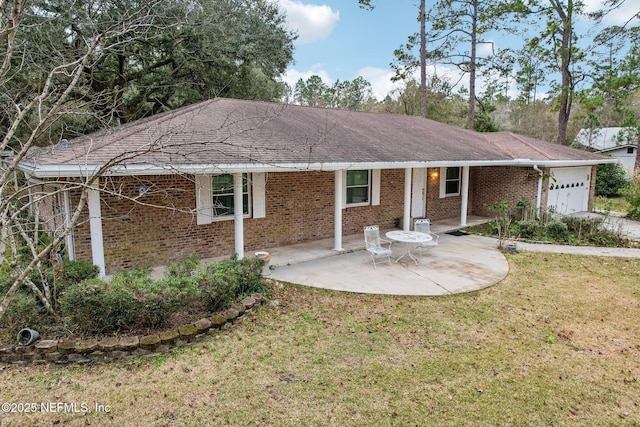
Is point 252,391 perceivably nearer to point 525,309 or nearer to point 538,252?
point 525,309

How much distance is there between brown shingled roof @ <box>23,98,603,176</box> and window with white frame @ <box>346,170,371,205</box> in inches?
40.6

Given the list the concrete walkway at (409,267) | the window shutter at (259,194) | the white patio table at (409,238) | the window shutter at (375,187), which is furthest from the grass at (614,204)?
the window shutter at (259,194)

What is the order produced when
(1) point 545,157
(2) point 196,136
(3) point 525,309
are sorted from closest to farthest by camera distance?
(3) point 525,309, (2) point 196,136, (1) point 545,157

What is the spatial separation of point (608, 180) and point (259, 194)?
938 inches

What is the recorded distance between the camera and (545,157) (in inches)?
573

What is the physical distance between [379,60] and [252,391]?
1107 inches

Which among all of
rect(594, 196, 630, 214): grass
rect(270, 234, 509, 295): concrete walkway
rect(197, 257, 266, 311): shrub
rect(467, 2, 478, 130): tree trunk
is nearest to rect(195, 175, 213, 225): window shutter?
rect(270, 234, 509, 295): concrete walkway

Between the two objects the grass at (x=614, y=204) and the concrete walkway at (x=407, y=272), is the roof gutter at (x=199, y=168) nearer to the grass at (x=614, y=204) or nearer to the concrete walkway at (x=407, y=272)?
the concrete walkway at (x=407, y=272)

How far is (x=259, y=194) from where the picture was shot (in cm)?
1012

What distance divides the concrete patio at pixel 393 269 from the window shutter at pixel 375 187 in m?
1.67

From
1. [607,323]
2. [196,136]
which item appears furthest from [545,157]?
[196,136]

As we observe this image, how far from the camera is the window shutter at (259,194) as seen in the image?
10023 millimetres

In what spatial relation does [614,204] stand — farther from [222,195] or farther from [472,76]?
[222,195]

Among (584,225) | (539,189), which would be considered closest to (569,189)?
(539,189)
